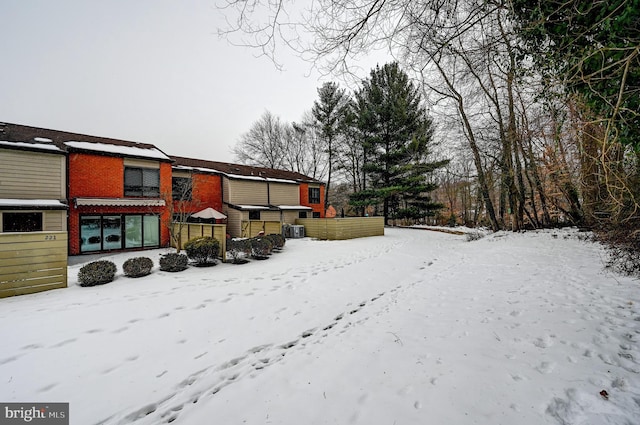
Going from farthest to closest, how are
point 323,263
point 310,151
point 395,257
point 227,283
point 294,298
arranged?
point 310,151 → point 395,257 → point 323,263 → point 227,283 → point 294,298

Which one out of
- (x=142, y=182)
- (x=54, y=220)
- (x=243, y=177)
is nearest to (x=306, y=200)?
(x=243, y=177)

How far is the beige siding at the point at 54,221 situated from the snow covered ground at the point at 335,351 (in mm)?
7272

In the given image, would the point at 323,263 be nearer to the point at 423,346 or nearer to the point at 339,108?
the point at 423,346

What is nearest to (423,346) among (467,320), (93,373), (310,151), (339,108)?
(467,320)

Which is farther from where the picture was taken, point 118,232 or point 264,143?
point 264,143

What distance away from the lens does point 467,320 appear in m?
3.78

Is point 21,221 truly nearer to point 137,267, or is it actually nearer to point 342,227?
point 137,267

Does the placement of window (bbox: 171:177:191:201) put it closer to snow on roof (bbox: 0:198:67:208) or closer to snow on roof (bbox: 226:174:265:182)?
snow on roof (bbox: 226:174:265:182)

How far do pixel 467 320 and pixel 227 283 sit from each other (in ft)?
17.2

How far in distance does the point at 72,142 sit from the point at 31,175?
100 inches

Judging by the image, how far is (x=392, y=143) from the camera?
23.7 meters

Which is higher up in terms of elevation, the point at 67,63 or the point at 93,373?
the point at 67,63

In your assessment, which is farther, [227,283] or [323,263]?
[323,263]

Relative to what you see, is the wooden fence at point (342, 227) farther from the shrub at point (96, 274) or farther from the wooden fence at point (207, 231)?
the shrub at point (96, 274)
